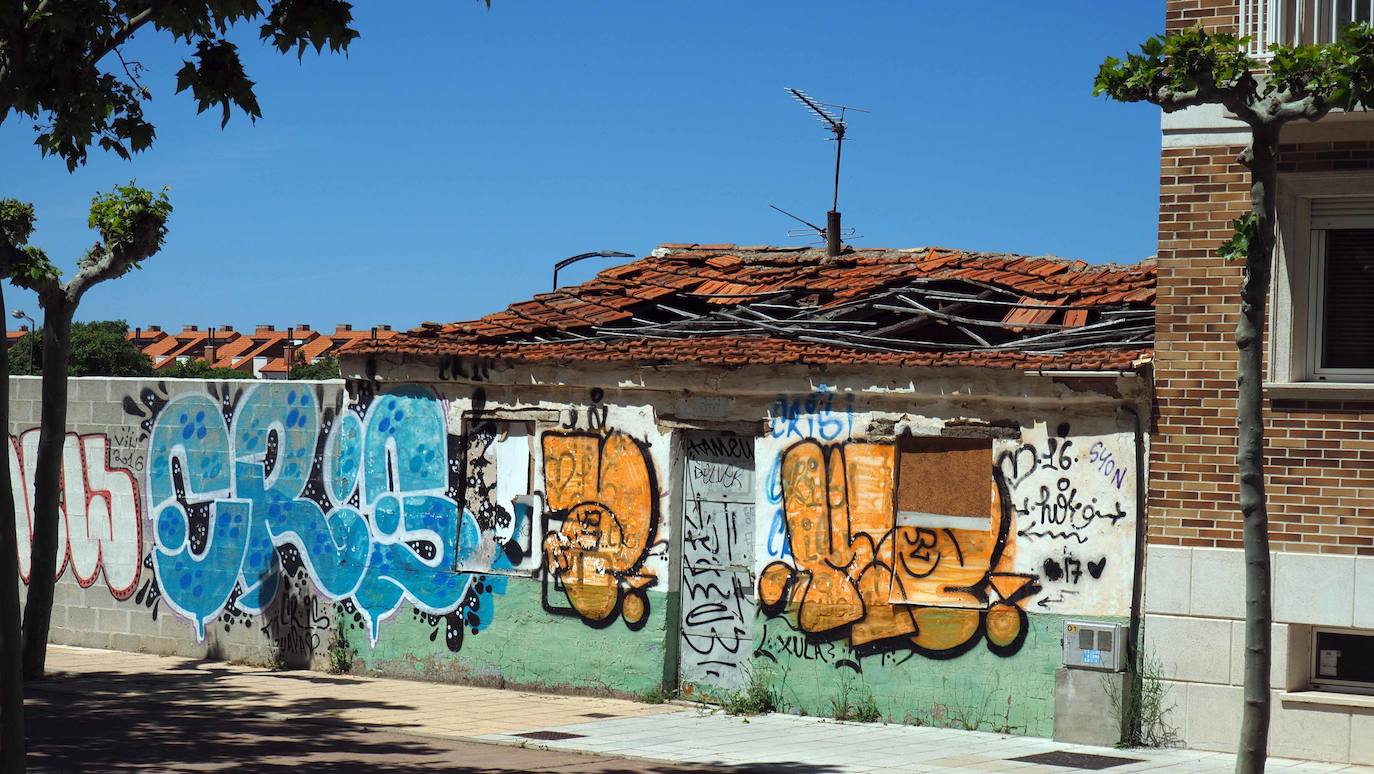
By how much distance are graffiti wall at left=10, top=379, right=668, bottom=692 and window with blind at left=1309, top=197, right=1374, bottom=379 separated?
18.6 feet

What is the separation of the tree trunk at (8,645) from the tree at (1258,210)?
253 inches

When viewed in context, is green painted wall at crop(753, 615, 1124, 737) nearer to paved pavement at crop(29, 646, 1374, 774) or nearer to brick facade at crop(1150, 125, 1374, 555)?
paved pavement at crop(29, 646, 1374, 774)

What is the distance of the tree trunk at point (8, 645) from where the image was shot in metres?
8.36

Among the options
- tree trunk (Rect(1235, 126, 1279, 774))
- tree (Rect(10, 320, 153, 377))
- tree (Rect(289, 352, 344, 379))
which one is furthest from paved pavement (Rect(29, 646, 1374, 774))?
tree (Rect(289, 352, 344, 379))

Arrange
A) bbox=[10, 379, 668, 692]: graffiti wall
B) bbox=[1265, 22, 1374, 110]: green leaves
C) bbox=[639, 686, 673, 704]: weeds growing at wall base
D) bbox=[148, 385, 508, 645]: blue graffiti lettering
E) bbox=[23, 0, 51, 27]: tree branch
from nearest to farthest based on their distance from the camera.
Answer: bbox=[1265, 22, 1374, 110]: green leaves < bbox=[23, 0, 51, 27]: tree branch < bbox=[639, 686, 673, 704]: weeds growing at wall base < bbox=[10, 379, 668, 692]: graffiti wall < bbox=[148, 385, 508, 645]: blue graffiti lettering

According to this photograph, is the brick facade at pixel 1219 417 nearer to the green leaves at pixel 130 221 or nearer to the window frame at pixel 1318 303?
the window frame at pixel 1318 303

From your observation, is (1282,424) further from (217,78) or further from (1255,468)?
(217,78)

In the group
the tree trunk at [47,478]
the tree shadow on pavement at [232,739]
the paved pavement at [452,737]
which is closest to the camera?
the tree shadow on pavement at [232,739]

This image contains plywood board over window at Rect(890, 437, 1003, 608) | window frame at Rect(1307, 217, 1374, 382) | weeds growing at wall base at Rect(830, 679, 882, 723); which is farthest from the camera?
weeds growing at wall base at Rect(830, 679, 882, 723)

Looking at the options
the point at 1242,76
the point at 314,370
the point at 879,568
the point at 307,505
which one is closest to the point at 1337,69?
the point at 1242,76

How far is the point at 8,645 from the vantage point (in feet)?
27.8

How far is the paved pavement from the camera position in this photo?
10648 mm

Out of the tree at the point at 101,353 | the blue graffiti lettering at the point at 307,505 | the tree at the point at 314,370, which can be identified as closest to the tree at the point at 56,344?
the blue graffiti lettering at the point at 307,505

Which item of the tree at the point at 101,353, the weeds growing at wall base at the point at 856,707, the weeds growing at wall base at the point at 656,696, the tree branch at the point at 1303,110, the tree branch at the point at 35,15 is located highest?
the tree at the point at 101,353
